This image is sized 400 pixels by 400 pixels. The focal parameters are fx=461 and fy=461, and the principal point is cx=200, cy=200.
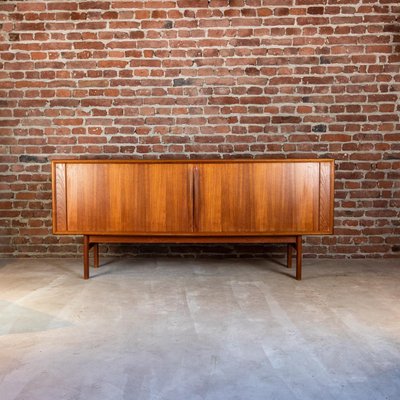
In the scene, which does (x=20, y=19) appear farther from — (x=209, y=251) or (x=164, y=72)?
(x=209, y=251)

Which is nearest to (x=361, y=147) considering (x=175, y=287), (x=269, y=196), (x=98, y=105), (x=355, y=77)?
(x=355, y=77)

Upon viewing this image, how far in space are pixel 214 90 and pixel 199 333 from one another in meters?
2.23

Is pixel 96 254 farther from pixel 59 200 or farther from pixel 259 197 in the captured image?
pixel 259 197

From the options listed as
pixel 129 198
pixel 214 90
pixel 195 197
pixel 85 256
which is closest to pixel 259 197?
pixel 195 197

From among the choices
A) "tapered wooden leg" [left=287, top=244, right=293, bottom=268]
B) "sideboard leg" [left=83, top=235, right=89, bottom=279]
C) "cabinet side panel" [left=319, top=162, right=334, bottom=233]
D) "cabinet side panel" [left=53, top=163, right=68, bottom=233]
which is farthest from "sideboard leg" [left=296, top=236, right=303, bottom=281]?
"cabinet side panel" [left=53, top=163, right=68, bottom=233]

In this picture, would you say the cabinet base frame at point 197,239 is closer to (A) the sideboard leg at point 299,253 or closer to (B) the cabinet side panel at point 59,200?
(A) the sideboard leg at point 299,253

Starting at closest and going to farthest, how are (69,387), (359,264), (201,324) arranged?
(69,387) < (201,324) < (359,264)

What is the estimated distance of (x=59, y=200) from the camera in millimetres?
3166

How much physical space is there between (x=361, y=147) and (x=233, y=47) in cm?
135

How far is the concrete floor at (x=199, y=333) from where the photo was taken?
1.69 m

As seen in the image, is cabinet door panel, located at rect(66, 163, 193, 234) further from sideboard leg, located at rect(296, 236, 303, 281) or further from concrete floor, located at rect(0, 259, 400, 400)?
sideboard leg, located at rect(296, 236, 303, 281)

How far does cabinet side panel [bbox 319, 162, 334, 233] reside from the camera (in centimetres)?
310

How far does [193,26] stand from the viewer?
149 inches

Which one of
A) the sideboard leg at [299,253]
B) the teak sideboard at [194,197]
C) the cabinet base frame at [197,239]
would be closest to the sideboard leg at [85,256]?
the cabinet base frame at [197,239]
